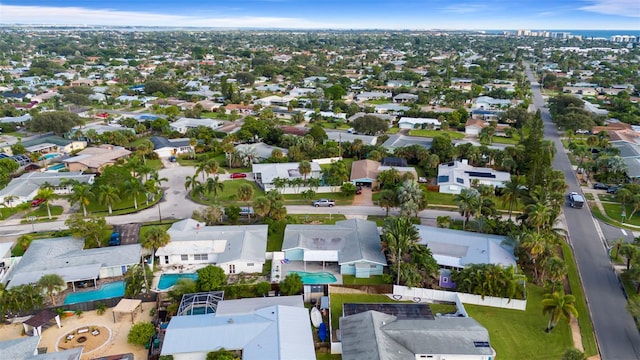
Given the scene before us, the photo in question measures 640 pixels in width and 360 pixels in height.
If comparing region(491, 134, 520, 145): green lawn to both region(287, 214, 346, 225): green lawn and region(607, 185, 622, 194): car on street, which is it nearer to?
region(607, 185, 622, 194): car on street

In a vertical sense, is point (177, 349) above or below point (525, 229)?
below

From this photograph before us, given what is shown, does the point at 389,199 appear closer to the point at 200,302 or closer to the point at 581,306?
the point at 581,306

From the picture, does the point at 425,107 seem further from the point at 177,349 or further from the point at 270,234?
the point at 177,349

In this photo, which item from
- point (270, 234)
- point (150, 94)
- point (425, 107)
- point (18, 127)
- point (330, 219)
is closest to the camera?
point (270, 234)

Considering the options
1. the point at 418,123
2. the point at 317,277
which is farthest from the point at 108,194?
the point at 418,123

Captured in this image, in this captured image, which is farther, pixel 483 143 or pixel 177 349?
pixel 483 143

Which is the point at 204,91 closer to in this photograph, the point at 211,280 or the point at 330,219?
→ the point at 330,219

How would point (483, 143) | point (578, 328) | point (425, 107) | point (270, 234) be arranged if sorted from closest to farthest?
point (578, 328) → point (270, 234) → point (483, 143) → point (425, 107)

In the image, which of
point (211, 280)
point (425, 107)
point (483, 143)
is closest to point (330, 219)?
point (211, 280)
